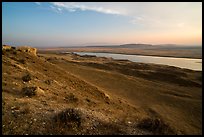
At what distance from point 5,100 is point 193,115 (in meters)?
13.2

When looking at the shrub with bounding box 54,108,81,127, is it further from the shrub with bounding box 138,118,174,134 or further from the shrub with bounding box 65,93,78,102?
the shrub with bounding box 65,93,78,102

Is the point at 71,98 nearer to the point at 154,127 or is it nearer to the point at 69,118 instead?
the point at 69,118

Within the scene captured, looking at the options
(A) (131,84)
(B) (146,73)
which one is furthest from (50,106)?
(B) (146,73)

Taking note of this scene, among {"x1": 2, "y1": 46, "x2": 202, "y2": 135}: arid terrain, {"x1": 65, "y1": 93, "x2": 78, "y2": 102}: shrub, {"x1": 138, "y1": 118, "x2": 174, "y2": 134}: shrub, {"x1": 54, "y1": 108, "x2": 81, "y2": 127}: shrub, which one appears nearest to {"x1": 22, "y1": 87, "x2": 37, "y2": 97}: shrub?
{"x1": 2, "y1": 46, "x2": 202, "y2": 135}: arid terrain

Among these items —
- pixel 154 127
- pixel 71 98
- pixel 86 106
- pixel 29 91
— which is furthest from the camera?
pixel 71 98

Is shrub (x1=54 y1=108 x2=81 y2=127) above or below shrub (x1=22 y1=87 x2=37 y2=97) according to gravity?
below

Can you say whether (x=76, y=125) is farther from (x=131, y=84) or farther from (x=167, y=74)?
(x=167, y=74)

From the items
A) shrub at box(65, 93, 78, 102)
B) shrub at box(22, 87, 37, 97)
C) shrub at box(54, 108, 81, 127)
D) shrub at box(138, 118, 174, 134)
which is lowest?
shrub at box(138, 118, 174, 134)

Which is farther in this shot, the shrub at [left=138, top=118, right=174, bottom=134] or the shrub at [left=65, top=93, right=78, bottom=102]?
the shrub at [left=65, top=93, right=78, bottom=102]

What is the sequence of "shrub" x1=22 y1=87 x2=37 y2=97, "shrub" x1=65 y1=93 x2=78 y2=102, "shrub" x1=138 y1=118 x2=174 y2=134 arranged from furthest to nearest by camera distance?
"shrub" x1=65 y1=93 x2=78 y2=102, "shrub" x1=22 y1=87 x2=37 y2=97, "shrub" x1=138 y1=118 x2=174 y2=134

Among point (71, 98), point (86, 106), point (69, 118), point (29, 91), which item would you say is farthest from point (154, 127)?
point (29, 91)

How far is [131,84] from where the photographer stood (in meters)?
25.2

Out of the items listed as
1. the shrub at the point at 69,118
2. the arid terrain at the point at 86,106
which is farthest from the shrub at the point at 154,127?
the shrub at the point at 69,118

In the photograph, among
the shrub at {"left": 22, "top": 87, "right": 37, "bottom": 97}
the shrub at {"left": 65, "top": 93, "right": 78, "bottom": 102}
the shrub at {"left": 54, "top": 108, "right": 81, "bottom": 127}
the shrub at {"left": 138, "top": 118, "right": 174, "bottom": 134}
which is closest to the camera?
the shrub at {"left": 54, "top": 108, "right": 81, "bottom": 127}
